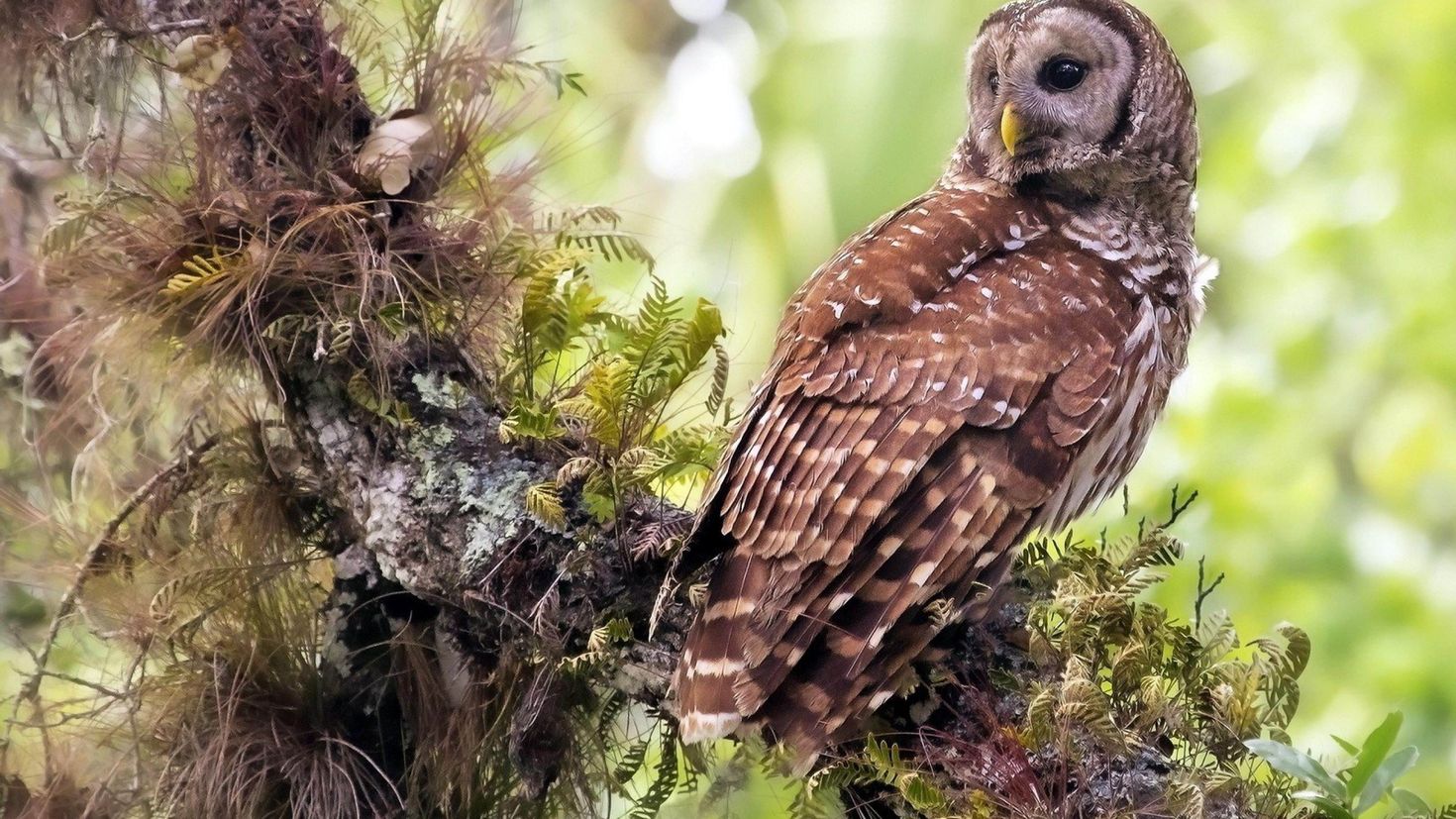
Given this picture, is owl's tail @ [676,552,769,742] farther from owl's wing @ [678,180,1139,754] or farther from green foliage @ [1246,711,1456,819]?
green foliage @ [1246,711,1456,819]

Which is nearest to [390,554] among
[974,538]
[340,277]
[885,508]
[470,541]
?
[470,541]

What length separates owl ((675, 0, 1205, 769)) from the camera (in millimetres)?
1623

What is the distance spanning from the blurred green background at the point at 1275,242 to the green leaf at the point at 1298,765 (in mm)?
1189

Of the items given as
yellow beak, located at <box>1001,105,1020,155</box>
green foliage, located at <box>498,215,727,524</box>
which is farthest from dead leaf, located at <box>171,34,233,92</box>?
yellow beak, located at <box>1001,105,1020,155</box>

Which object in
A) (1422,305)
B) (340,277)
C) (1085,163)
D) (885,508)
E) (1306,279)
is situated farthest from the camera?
(1306,279)

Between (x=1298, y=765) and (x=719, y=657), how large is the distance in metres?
0.66

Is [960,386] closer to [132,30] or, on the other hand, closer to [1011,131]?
[1011,131]

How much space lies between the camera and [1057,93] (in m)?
2.39

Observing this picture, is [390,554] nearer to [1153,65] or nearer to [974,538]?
[974,538]

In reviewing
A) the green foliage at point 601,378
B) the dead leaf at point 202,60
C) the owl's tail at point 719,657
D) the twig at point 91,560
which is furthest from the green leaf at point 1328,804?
the dead leaf at point 202,60

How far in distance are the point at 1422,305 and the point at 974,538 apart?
3061 millimetres

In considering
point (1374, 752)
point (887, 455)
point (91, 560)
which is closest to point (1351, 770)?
point (1374, 752)

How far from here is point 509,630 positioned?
175 centimetres

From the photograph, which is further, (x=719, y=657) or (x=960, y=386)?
(x=960, y=386)
